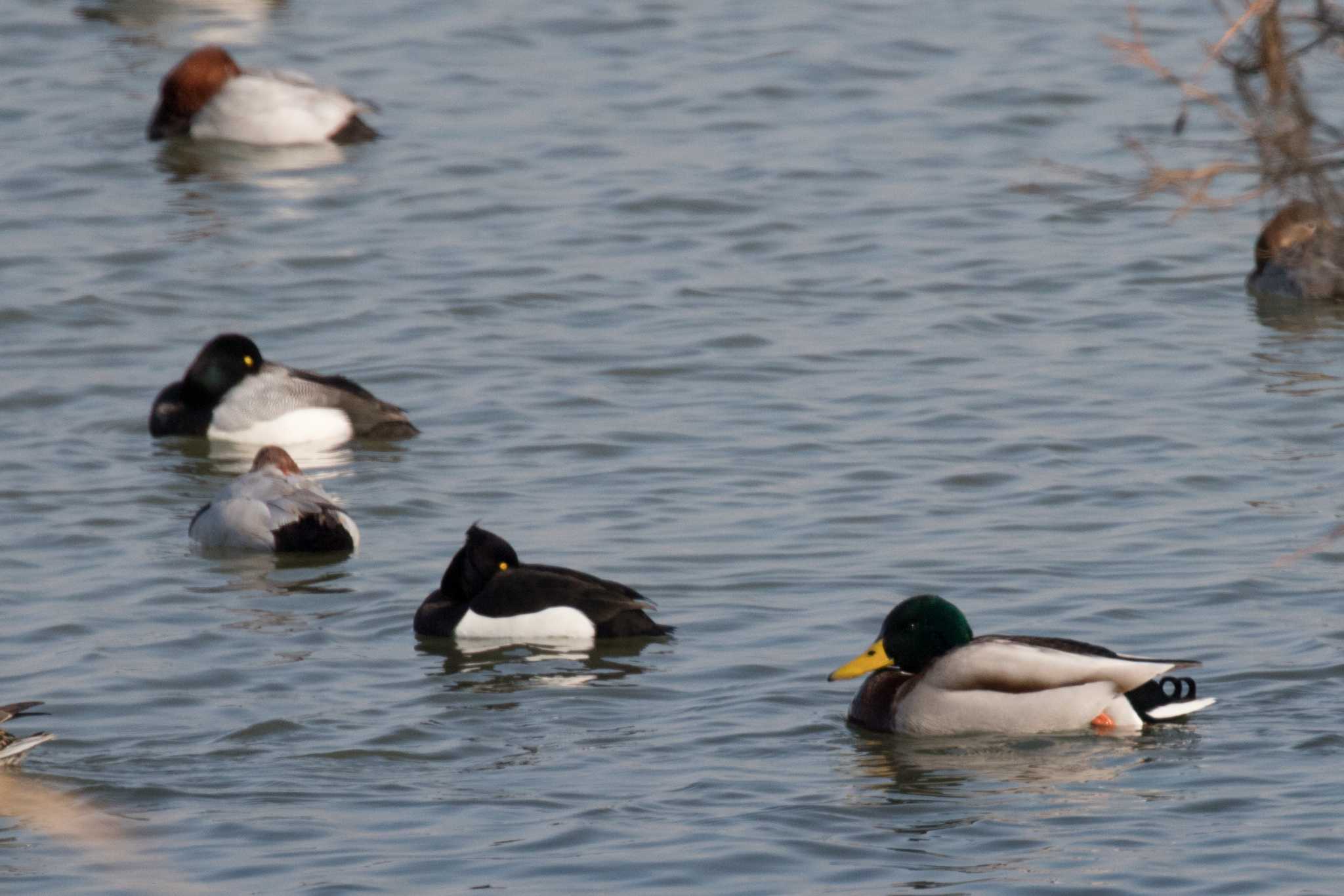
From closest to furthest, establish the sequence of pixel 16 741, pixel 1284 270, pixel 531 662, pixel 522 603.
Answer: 1. pixel 16 741
2. pixel 531 662
3. pixel 522 603
4. pixel 1284 270

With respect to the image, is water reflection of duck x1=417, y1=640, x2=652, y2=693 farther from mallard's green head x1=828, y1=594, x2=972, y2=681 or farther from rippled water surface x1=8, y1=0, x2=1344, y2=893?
mallard's green head x1=828, y1=594, x2=972, y2=681

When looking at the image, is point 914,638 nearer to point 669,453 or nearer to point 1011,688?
point 1011,688

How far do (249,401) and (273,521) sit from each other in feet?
7.74

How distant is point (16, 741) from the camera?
8.82 metres

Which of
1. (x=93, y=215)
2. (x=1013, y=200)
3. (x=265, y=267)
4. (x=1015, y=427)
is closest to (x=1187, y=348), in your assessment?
(x=1015, y=427)

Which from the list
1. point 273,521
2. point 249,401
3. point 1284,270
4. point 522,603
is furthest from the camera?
point 1284,270

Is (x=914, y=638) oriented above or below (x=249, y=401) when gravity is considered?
above

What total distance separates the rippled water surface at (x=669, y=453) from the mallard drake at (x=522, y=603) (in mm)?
157

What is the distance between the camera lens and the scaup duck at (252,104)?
21016 millimetres

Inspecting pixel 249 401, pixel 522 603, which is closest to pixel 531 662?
pixel 522 603

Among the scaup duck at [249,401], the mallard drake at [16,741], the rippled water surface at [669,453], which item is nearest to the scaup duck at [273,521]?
the rippled water surface at [669,453]

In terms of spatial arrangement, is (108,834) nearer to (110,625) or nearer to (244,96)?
(110,625)

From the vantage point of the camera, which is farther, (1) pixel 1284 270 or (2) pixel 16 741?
(1) pixel 1284 270

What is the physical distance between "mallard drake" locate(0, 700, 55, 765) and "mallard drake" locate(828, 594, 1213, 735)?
2995 millimetres
